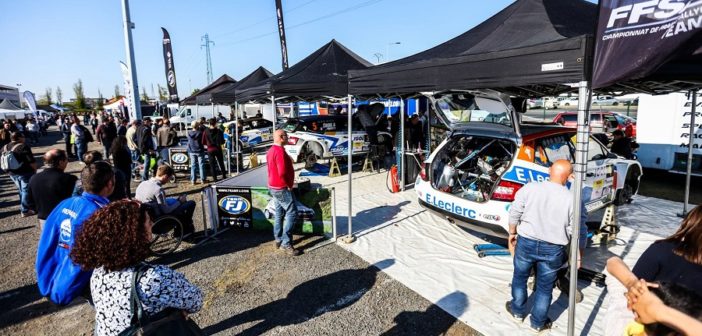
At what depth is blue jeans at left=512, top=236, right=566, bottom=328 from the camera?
2984 millimetres

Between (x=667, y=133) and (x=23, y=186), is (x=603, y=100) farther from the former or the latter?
(x=23, y=186)

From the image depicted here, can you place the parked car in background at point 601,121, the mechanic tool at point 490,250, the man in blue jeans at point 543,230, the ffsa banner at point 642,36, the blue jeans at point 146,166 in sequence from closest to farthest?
the ffsa banner at point 642,36
the man in blue jeans at point 543,230
the mechanic tool at point 490,250
the blue jeans at point 146,166
the parked car in background at point 601,121

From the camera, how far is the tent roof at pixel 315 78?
752 centimetres

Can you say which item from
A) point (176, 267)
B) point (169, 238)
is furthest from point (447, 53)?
point (169, 238)

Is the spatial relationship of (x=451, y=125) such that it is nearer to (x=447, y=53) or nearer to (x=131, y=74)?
(x=447, y=53)

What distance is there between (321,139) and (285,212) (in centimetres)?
618

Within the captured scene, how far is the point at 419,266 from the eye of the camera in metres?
4.60

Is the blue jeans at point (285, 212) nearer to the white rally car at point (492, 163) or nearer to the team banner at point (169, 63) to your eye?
the white rally car at point (492, 163)

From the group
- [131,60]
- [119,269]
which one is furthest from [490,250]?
[131,60]

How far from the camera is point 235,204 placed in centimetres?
562

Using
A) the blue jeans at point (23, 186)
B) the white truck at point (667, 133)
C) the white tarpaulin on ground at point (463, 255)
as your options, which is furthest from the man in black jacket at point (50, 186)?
the white truck at point (667, 133)

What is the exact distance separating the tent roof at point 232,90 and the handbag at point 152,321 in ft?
32.7

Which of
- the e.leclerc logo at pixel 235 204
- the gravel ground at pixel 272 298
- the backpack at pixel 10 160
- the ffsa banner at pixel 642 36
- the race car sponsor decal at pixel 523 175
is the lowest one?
the gravel ground at pixel 272 298

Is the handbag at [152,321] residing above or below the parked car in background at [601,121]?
below
